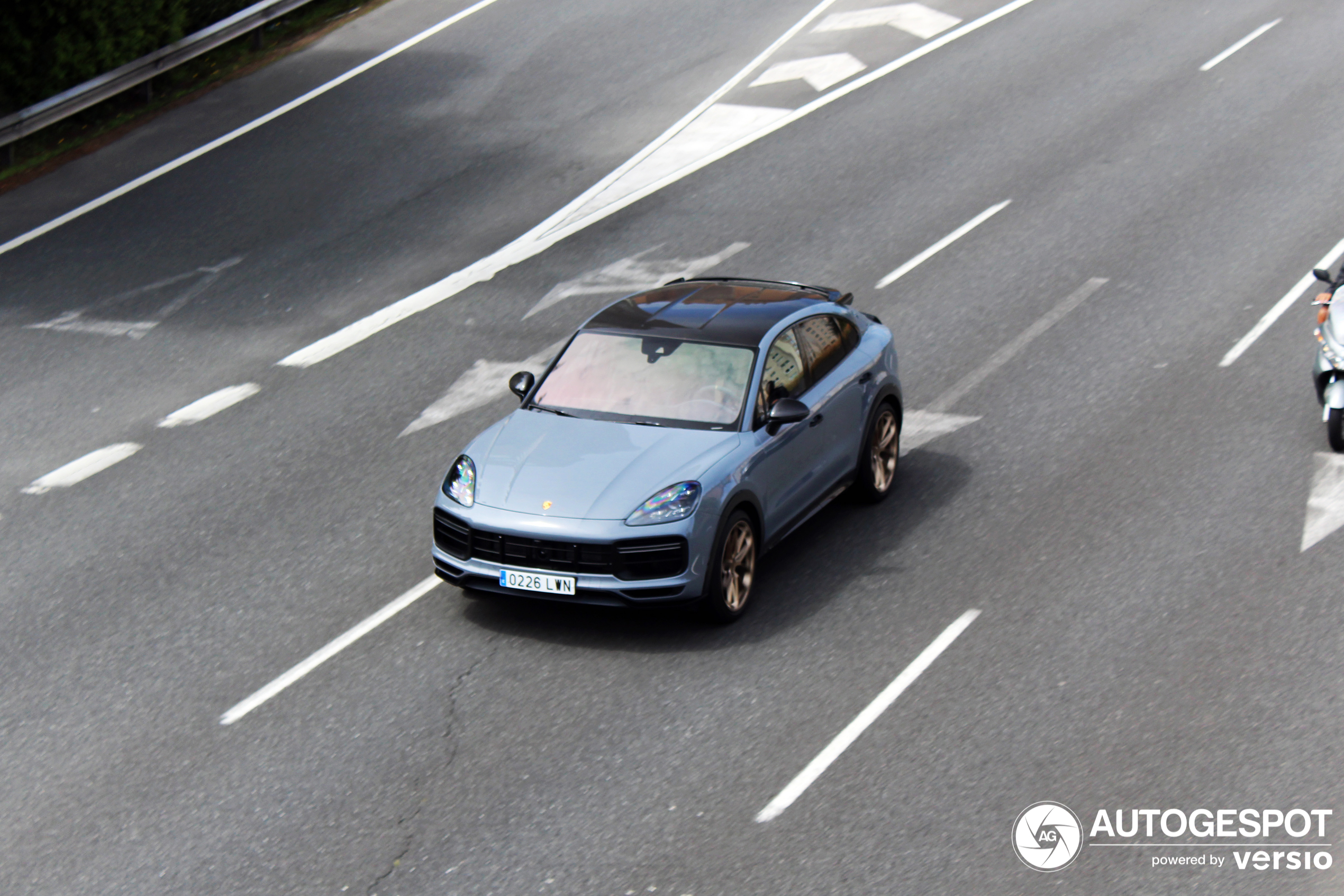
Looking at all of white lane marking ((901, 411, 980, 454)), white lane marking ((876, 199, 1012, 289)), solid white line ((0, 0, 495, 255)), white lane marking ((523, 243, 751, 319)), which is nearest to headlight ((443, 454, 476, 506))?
white lane marking ((901, 411, 980, 454))

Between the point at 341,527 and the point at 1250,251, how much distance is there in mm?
10596

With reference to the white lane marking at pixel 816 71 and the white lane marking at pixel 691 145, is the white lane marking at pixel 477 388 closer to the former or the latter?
the white lane marking at pixel 691 145

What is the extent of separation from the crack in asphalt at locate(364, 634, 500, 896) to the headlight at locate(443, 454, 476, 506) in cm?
85

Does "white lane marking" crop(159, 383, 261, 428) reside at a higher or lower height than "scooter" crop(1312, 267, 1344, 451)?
higher

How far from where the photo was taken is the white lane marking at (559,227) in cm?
1505

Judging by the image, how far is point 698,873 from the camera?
715cm

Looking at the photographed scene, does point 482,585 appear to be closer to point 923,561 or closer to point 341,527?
Answer: point 341,527

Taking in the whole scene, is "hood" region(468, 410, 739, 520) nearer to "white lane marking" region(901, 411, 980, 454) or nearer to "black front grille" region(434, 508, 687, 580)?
"black front grille" region(434, 508, 687, 580)

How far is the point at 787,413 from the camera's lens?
32.5ft

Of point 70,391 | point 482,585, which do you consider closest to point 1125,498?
point 482,585

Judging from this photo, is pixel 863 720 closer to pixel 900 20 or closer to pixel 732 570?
pixel 732 570

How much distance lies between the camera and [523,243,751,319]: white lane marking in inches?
637

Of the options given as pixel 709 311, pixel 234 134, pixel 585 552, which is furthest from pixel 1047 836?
pixel 234 134

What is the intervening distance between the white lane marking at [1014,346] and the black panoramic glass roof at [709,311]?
92.8 inches
